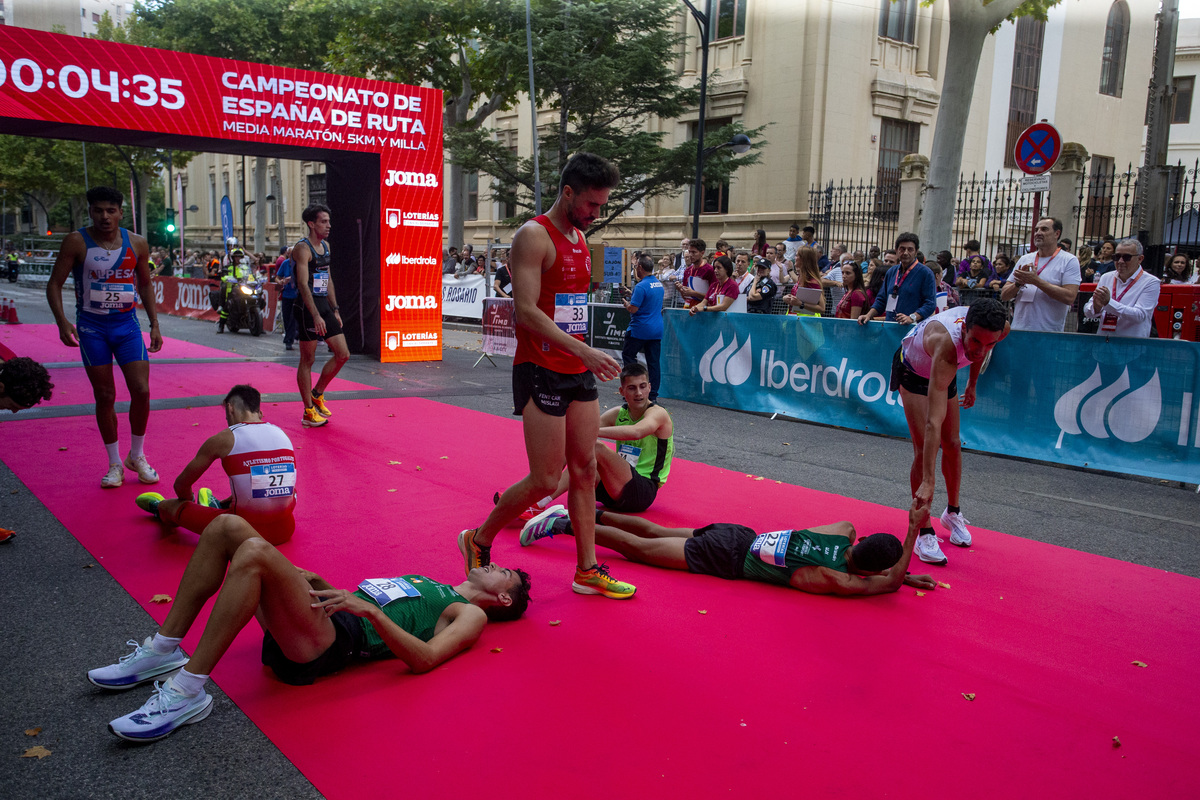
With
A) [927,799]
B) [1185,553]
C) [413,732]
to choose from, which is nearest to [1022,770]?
[927,799]

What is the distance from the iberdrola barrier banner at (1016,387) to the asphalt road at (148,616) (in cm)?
22

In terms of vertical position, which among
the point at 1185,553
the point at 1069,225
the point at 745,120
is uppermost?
the point at 745,120

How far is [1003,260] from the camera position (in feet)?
45.9

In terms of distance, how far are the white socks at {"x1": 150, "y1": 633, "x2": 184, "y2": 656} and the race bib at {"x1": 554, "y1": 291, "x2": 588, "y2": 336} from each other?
6.71 ft

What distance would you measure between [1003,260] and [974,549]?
10.2 meters

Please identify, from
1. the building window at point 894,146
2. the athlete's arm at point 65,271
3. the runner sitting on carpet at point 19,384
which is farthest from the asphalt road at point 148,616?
the building window at point 894,146

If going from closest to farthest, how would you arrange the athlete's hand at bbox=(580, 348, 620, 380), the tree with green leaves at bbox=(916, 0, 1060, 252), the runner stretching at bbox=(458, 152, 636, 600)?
the athlete's hand at bbox=(580, 348, 620, 380) < the runner stretching at bbox=(458, 152, 636, 600) < the tree with green leaves at bbox=(916, 0, 1060, 252)

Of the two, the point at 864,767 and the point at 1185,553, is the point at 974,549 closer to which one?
the point at 1185,553

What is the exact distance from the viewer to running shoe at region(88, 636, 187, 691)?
10.1 ft

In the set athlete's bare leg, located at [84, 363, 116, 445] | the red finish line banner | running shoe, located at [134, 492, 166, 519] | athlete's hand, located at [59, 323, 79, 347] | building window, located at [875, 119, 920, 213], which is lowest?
running shoe, located at [134, 492, 166, 519]

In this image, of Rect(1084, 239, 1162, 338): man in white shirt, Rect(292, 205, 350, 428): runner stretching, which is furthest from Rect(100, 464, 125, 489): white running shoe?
Rect(1084, 239, 1162, 338): man in white shirt

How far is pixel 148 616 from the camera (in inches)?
149

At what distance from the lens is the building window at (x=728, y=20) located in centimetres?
2541

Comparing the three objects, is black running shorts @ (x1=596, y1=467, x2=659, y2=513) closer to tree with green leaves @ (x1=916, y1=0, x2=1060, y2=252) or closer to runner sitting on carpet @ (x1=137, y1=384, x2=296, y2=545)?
runner sitting on carpet @ (x1=137, y1=384, x2=296, y2=545)
